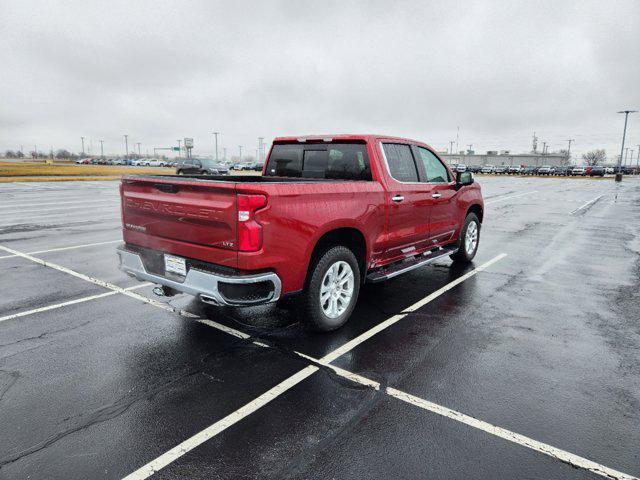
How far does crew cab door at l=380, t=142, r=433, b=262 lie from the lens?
518 cm

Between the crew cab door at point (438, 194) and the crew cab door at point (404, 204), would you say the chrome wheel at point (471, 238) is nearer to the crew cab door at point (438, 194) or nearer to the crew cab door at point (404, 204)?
the crew cab door at point (438, 194)

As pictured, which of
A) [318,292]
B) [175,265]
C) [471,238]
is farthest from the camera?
[471,238]

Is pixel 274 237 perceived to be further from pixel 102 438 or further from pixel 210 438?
pixel 102 438

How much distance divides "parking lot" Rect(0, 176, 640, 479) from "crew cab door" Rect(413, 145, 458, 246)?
2.62ft

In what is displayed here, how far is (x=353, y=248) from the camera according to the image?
4.80 metres

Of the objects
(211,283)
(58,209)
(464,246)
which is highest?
(211,283)

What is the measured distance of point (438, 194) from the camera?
6184 millimetres

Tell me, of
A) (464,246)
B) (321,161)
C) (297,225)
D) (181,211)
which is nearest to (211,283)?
(181,211)

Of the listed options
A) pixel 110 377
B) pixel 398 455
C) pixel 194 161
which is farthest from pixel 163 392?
pixel 194 161

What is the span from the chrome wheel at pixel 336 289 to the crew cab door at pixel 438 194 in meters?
1.98

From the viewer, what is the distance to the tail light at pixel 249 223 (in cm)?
349

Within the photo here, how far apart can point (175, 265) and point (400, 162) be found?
3.06 meters

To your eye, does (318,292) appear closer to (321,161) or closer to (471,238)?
(321,161)

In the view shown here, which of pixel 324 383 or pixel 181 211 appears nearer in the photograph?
pixel 324 383
